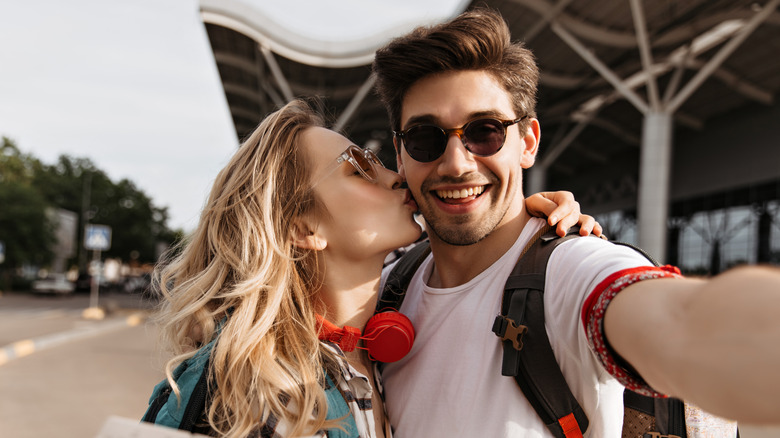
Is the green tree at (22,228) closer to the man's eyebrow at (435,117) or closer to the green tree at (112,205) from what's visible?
the green tree at (112,205)

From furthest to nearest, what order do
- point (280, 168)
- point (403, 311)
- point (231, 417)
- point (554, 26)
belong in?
point (554, 26)
point (403, 311)
point (280, 168)
point (231, 417)

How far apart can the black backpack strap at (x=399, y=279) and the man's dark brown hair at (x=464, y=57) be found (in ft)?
2.28

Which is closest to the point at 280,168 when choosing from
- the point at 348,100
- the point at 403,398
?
the point at 403,398

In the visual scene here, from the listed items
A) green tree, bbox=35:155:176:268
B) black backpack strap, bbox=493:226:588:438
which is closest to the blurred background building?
black backpack strap, bbox=493:226:588:438

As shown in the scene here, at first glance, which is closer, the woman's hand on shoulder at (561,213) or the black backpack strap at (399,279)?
the woman's hand on shoulder at (561,213)

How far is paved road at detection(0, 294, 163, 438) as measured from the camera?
21.2 ft

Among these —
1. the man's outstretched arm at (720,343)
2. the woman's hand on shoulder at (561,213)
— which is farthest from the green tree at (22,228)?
the man's outstretched arm at (720,343)

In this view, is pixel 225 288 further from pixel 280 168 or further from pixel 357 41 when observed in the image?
pixel 357 41

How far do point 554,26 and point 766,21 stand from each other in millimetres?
5874

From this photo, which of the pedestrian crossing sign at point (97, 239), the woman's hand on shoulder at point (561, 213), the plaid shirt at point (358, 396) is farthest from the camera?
the pedestrian crossing sign at point (97, 239)

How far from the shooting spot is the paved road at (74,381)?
645 centimetres

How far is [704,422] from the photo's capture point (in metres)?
1.64

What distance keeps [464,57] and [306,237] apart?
0.92 metres

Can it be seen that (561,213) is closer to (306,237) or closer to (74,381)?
(306,237)
